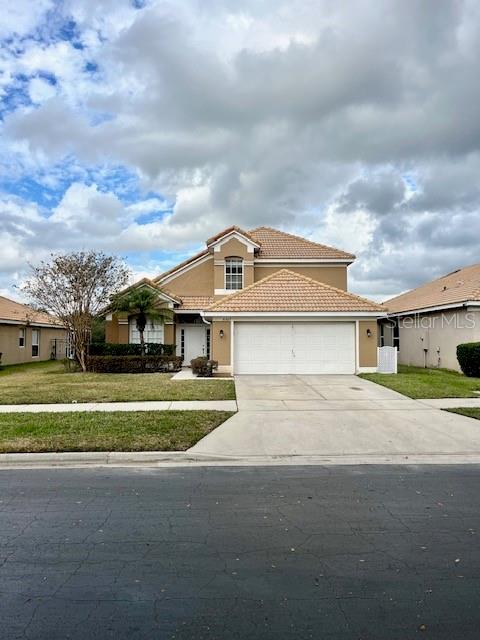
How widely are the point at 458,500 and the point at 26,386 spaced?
46.7 feet

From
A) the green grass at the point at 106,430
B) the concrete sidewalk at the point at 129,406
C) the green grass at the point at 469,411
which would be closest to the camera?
the green grass at the point at 106,430

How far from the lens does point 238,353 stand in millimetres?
20406

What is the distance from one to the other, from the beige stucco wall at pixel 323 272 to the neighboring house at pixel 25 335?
11.6m

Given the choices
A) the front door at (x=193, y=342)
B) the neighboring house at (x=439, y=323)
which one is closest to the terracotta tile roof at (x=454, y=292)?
the neighboring house at (x=439, y=323)

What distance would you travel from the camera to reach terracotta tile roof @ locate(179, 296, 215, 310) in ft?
82.8

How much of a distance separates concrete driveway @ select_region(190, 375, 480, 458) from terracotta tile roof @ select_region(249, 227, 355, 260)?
14.4 metres

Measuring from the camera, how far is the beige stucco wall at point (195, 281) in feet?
89.5

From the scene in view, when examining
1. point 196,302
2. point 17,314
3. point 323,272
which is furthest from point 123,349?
point 323,272

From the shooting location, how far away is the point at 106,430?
367 inches

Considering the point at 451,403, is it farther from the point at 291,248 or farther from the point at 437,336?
the point at 291,248

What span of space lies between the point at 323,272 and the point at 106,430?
2046 cm

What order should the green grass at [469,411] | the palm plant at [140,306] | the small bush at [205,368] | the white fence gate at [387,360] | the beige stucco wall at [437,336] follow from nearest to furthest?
the green grass at [469,411] → the small bush at [205,368] → the white fence gate at [387,360] → the beige stucco wall at [437,336] → the palm plant at [140,306]

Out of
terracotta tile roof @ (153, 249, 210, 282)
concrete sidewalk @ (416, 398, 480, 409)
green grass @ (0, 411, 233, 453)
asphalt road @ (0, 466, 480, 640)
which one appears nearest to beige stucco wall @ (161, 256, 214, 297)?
terracotta tile roof @ (153, 249, 210, 282)

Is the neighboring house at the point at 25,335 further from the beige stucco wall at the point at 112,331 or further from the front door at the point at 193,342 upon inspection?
the front door at the point at 193,342
